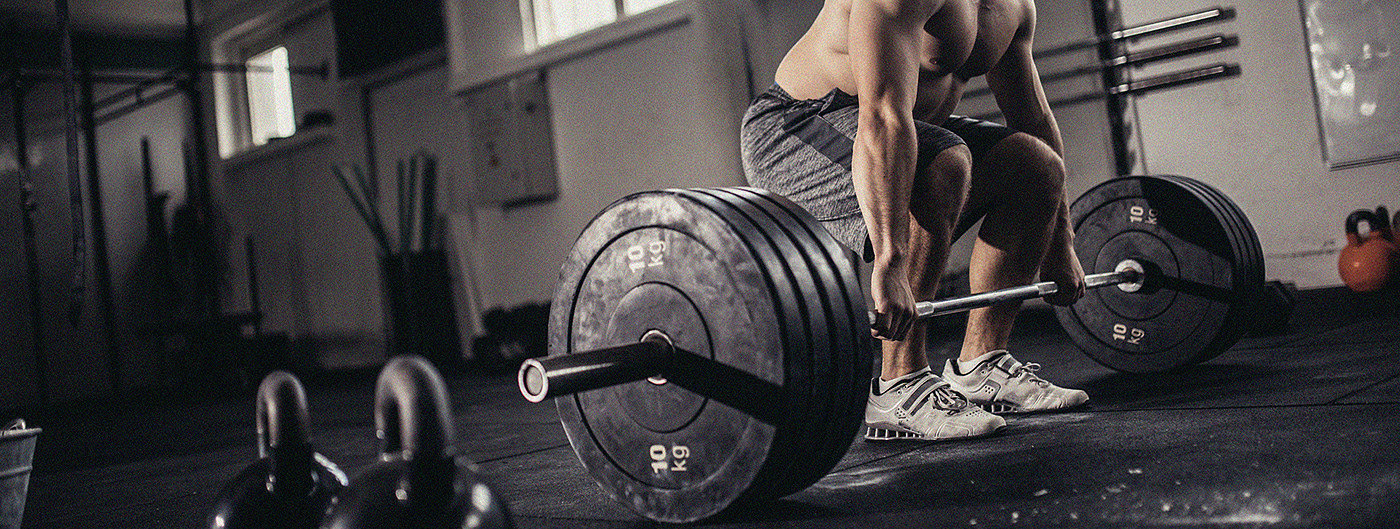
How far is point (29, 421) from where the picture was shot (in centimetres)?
595

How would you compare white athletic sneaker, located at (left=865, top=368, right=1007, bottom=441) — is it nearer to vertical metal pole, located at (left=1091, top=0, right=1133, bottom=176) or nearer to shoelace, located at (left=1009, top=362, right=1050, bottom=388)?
shoelace, located at (left=1009, top=362, right=1050, bottom=388)

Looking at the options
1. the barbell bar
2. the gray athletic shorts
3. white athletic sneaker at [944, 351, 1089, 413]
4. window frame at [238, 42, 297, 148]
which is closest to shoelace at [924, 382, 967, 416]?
white athletic sneaker at [944, 351, 1089, 413]

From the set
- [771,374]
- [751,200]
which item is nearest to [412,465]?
[771,374]

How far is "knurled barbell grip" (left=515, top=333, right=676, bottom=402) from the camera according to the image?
3.80ft

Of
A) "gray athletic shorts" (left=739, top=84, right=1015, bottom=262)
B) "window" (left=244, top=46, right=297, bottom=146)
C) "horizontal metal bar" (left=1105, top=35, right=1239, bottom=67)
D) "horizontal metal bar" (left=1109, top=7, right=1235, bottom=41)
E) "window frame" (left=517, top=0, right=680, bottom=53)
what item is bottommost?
"gray athletic shorts" (left=739, top=84, right=1015, bottom=262)

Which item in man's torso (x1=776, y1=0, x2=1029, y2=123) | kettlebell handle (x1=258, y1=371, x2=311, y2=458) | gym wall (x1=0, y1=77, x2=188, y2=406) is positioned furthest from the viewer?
gym wall (x1=0, y1=77, x2=188, y2=406)

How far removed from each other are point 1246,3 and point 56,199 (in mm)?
7616

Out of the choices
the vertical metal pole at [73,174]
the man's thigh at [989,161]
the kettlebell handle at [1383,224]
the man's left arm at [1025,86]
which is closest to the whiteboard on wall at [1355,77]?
the kettlebell handle at [1383,224]

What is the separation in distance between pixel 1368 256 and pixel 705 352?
3.19 metres

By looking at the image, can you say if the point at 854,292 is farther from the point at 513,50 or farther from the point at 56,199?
the point at 56,199

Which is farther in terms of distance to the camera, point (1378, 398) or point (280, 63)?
point (280, 63)

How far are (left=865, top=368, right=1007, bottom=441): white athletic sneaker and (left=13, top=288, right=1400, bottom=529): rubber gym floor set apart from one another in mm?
33

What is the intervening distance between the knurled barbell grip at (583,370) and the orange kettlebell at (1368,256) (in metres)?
3.22

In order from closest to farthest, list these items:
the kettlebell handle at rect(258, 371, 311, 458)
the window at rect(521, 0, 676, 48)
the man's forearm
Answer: the kettlebell handle at rect(258, 371, 311, 458) < the man's forearm < the window at rect(521, 0, 676, 48)
